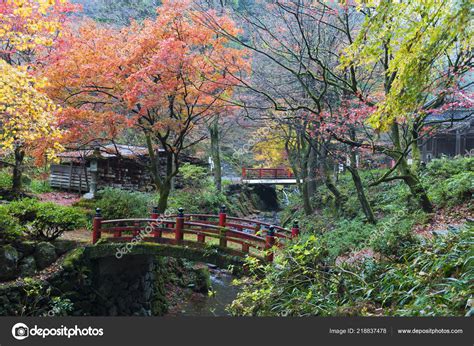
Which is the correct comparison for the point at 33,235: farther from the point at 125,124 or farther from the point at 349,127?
the point at 349,127

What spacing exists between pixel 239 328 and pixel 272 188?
2613 cm

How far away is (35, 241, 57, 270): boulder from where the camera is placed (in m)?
9.43

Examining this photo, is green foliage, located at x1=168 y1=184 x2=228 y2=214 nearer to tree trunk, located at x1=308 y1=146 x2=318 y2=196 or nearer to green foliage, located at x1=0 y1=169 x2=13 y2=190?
tree trunk, located at x1=308 y1=146 x2=318 y2=196

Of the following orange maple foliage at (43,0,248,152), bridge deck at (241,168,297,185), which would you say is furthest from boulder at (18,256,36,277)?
bridge deck at (241,168,297,185)

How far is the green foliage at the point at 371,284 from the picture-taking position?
3.85 m

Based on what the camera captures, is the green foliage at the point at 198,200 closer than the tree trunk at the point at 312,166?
No

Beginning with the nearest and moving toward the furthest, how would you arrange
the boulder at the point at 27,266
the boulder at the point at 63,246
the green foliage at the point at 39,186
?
1. the boulder at the point at 27,266
2. the boulder at the point at 63,246
3. the green foliage at the point at 39,186

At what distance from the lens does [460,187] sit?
9555mm

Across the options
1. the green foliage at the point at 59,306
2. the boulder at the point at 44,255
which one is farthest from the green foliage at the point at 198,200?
the green foliage at the point at 59,306

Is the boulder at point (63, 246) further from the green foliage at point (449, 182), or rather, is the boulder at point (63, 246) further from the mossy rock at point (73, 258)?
the green foliage at point (449, 182)

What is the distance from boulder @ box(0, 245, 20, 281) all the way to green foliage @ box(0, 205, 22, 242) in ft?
1.25

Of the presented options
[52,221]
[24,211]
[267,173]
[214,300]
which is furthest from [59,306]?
[267,173]

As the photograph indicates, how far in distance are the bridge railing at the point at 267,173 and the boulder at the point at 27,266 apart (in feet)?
58.6

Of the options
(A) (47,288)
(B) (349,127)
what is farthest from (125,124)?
(B) (349,127)
